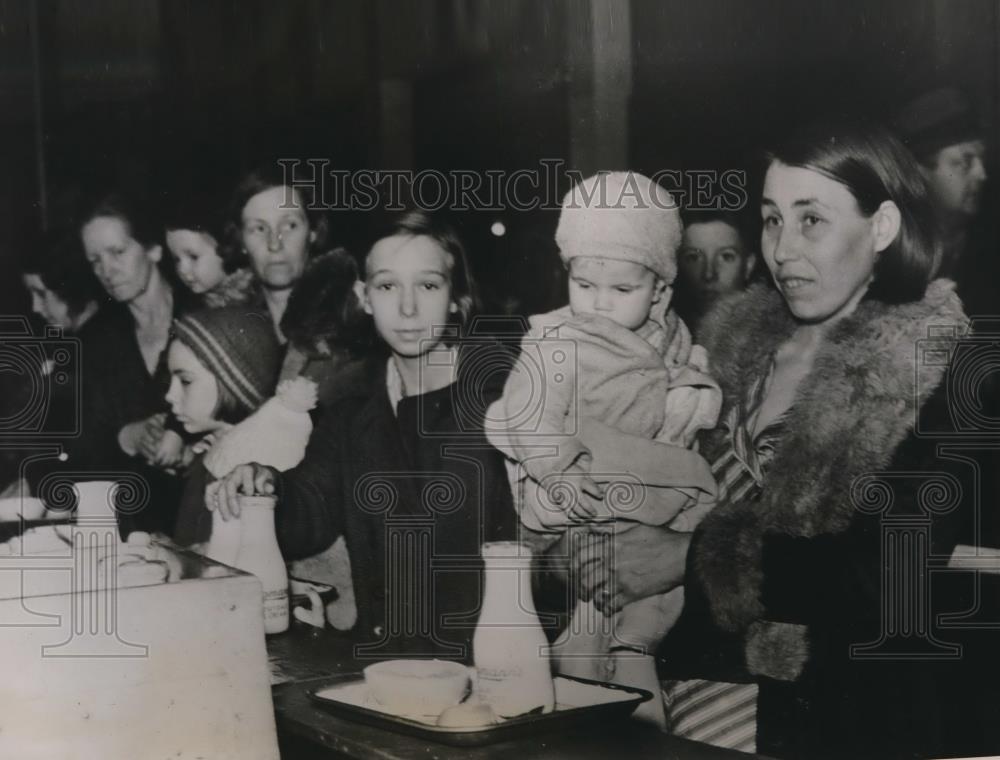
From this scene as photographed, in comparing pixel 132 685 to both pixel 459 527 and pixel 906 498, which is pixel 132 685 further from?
pixel 906 498

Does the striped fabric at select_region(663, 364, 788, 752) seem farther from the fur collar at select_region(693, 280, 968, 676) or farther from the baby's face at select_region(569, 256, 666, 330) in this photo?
the baby's face at select_region(569, 256, 666, 330)

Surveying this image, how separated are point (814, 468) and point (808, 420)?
4.3 inches

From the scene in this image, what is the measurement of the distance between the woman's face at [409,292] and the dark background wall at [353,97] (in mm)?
89

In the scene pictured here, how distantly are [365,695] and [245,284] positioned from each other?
94 cm

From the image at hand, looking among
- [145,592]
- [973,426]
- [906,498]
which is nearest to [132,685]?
[145,592]

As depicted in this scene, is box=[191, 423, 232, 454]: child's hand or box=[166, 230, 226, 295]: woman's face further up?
box=[166, 230, 226, 295]: woman's face

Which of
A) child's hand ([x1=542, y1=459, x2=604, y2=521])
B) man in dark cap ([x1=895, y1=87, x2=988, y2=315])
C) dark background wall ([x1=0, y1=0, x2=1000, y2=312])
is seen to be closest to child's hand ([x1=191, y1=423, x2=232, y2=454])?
dark background wall ([x1=0, y1=0, x2=1000, y2=312])

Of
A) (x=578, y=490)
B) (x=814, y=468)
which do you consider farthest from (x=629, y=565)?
(x=814, y=468)

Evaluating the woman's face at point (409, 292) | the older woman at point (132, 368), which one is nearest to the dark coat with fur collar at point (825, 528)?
the woman's face at point (409, 292)

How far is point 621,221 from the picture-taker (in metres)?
2.66

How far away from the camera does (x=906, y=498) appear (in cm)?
273

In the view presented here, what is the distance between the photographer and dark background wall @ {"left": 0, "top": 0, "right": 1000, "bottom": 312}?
2637mm

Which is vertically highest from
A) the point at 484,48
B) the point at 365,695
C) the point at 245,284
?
the point at 484,48

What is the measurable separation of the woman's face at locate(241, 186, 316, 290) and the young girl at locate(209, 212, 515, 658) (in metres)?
0.16
